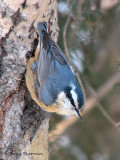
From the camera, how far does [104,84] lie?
413 cm

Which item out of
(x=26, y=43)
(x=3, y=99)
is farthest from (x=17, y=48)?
(x=3, y=99)

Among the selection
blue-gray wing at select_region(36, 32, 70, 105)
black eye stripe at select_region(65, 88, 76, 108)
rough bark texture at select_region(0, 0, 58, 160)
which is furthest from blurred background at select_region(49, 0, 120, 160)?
rough bark texture at select_region(0, 0, 58, 160)

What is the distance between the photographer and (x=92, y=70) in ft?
11.0

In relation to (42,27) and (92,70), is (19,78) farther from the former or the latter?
(92,70)

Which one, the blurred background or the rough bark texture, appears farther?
the blurred background

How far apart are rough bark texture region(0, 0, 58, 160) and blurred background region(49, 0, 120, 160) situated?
427mm

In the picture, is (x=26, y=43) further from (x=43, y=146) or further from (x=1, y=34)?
(x=43, y=146)

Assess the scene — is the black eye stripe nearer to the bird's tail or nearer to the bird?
the bird

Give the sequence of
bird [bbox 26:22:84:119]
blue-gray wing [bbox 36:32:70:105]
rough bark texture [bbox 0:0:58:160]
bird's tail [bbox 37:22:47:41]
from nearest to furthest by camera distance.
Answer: rough bark texture [bbox 0:0:58:160] → bird's tail [bbox 37:22:47:41] → bird [bbox 26:22:84:119] → blue-gray wing [bbox 36:32:70:105]

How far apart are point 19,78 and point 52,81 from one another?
0.36m

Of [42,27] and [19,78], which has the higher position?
[42,27]

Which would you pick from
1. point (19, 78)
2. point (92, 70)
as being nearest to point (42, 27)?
point (19, 78)

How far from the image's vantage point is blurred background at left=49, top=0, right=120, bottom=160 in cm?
286

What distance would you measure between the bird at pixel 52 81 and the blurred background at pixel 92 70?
0.47 ft
